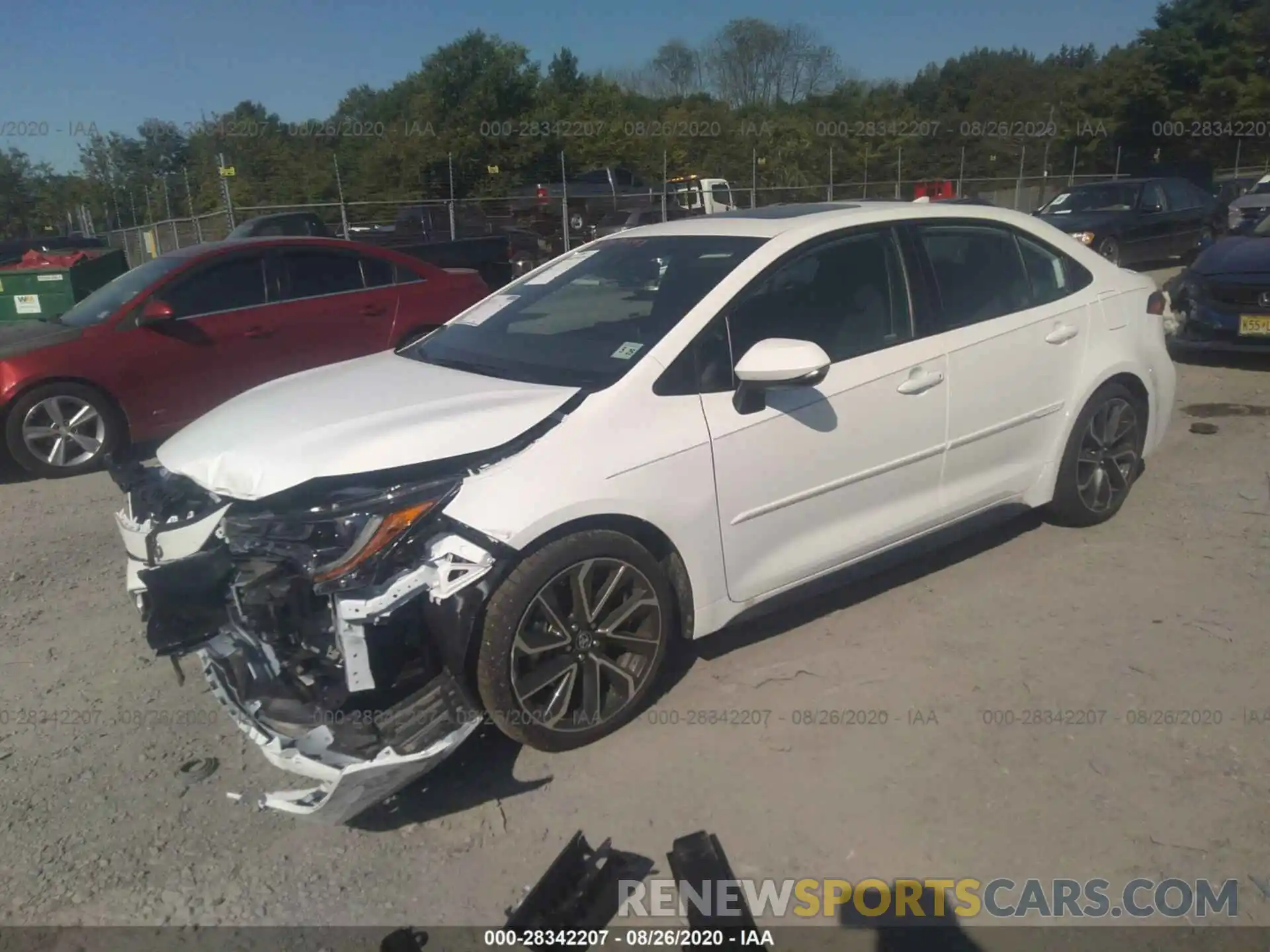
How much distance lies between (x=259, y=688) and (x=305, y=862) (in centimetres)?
55

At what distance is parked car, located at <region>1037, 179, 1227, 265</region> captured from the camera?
1530cm

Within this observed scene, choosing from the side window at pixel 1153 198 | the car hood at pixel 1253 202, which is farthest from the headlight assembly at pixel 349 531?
the car hood at pixel 1253 202

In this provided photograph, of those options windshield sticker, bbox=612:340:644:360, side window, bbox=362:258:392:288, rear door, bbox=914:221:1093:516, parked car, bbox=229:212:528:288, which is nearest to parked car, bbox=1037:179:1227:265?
parked car, bbox=229:212:528:288

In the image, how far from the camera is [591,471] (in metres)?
3.25

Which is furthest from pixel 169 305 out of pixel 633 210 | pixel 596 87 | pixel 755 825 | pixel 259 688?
pixel 596 87

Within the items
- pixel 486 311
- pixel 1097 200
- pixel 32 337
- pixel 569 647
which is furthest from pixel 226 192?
pixel 569 647

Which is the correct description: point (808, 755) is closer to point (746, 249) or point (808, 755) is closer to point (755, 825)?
point (755, 825)

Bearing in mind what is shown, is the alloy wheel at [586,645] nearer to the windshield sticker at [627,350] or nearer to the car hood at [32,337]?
the windshield sticker at [627,350]

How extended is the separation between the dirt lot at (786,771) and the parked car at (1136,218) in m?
12.1

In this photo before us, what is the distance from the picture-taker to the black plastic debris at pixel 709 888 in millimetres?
2561

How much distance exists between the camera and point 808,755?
3.39 m

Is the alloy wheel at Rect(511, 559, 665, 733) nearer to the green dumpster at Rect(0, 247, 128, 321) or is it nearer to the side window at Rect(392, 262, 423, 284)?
the side window at Rect(392, 262, 423, 284)

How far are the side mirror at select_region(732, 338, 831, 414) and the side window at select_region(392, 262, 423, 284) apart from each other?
580 centimetres

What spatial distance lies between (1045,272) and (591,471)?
9.14 ft
